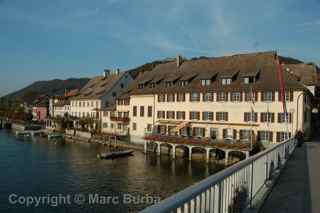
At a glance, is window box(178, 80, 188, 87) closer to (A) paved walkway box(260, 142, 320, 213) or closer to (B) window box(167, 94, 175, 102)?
(B) window box(167, 94, 175, 102)

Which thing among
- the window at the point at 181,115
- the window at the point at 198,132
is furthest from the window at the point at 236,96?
the window at the point at 181,115

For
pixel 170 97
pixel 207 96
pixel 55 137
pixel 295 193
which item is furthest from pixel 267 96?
pixel 55 137

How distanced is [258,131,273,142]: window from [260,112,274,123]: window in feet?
4.18

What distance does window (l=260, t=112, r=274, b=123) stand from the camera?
1378 inches

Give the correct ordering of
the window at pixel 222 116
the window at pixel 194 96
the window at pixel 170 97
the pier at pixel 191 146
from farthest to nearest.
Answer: the window at pixel 170 97 < the window at pixel 194 96 < the window at pixel 222 116 < the pier at pixel 191 146

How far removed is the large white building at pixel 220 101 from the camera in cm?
3472

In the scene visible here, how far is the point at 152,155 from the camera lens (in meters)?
44.0

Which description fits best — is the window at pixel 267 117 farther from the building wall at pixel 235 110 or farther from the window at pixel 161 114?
the window at pixel 161 114

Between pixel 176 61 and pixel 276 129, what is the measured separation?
2319 centimetres

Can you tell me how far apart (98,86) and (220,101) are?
3869 cm

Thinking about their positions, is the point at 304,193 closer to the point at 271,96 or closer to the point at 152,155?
the point at 271,96

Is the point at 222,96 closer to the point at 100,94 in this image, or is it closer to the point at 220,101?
the point at 220,101

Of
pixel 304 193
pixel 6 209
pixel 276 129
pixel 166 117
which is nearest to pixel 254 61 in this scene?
pixel 276 129

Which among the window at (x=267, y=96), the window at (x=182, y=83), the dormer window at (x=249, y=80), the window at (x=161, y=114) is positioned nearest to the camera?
the window at (x=267, y=96)
